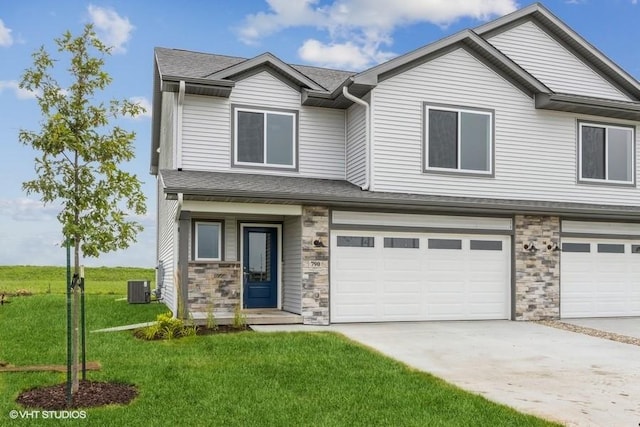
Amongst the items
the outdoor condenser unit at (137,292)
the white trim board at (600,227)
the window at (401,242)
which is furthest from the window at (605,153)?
the outdoor condenser unit at (137,292)

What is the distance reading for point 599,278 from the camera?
1642cm

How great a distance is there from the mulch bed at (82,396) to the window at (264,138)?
8.12m

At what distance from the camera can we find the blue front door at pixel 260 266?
604 inches

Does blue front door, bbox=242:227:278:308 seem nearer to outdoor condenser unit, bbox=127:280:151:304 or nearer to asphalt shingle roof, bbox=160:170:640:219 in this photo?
asphalt shingle roof, bbox=160:170:640:219

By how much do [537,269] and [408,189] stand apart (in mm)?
3815

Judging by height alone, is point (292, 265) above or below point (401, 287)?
above

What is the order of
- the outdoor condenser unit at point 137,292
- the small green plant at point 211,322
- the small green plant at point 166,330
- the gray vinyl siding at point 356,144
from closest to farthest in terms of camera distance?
the small green plant at point 166,330 < the small green plant at point 211,322 < the gray vinyl siding at point 356,144 < the outdoor condenser unit at point 137,292

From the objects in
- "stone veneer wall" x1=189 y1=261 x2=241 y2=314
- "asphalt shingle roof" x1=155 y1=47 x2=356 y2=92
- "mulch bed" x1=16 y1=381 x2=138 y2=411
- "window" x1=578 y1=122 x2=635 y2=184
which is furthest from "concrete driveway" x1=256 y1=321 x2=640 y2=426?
"asphalt shingle roof" x1=155 y1=47 x2=356 y2=92

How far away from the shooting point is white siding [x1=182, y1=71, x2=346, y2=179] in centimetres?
1497

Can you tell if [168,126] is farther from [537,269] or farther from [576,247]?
[576,247]

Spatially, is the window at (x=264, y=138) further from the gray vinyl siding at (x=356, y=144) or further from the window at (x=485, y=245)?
the window at (x=485, y=245)

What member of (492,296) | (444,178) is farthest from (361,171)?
(492,296)

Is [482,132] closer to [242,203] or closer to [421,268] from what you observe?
[421,268]

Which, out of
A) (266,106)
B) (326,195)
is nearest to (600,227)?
(326,195)
